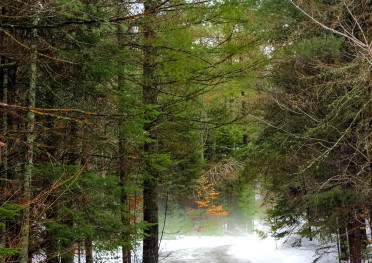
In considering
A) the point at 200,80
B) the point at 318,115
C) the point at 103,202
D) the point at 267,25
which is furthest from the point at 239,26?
the point at 103,202

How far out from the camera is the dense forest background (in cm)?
561

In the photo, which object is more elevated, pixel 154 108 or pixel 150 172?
pixel 154 108

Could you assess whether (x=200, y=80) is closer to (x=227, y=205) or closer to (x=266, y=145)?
(x=266, y=145)

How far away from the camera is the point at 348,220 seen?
8.62 m

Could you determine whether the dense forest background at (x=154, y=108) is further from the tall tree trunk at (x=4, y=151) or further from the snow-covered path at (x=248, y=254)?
the snow-covered path at (x=248, y=254)

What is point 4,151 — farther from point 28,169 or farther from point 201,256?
point 201,256

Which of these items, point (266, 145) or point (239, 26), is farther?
point (266, 145)

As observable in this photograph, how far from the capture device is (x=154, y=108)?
28.2 ft

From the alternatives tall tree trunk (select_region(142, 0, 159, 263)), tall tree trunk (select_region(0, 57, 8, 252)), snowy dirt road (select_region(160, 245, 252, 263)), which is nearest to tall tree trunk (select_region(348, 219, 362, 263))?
tall tree trunk (select_region(142, 0, 159, 263))

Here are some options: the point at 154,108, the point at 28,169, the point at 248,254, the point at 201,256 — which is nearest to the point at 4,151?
the point at 28,169

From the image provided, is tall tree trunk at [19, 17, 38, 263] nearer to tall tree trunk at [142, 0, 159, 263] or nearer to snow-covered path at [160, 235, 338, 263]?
tall tree trunk at [142, 0, 159, 263]

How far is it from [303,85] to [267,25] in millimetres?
1939

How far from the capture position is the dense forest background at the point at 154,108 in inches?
221

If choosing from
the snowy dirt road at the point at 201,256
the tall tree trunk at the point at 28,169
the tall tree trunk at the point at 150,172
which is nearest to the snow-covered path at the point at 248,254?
the snowy dirt road at the point at 201,256
